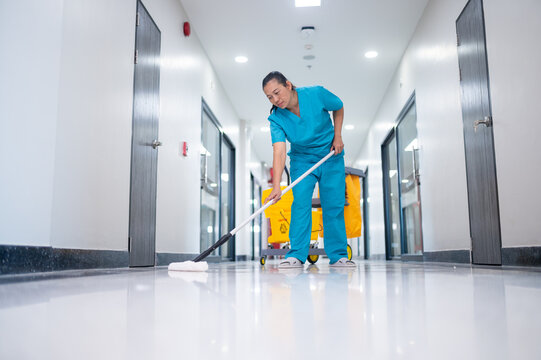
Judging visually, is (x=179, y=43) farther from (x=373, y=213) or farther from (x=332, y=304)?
(x=373, y=213)

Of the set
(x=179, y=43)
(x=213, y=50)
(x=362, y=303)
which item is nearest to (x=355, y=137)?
(x=213, y=50)

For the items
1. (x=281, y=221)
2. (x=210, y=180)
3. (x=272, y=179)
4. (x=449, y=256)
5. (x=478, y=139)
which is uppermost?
(x=210, y=180)

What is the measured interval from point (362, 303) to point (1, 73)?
1.88m

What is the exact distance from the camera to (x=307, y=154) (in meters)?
2.90

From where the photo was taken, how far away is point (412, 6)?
467 centimetres

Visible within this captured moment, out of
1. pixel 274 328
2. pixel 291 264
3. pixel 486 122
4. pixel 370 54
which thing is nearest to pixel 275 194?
pixel 291 264

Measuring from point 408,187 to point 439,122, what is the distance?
82.5 inches

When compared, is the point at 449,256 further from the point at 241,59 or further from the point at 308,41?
the point at 241,59

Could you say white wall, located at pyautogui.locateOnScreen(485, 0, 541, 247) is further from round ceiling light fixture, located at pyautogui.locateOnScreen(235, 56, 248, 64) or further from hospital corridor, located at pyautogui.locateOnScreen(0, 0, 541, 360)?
round ceiling light fixture, located at pyautogui.locateOnScreen(235, 56, 248, 64)

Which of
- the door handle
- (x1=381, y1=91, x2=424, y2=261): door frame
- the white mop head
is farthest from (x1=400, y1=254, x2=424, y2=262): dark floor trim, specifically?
the white mop head

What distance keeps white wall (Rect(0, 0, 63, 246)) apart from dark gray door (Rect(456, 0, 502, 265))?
8.66ft

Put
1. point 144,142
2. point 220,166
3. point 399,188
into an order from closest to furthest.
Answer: point 144,142 → point 399,188 → point 220,166

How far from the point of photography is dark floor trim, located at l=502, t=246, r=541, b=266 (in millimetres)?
2289

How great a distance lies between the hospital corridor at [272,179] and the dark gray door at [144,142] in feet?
0.07
